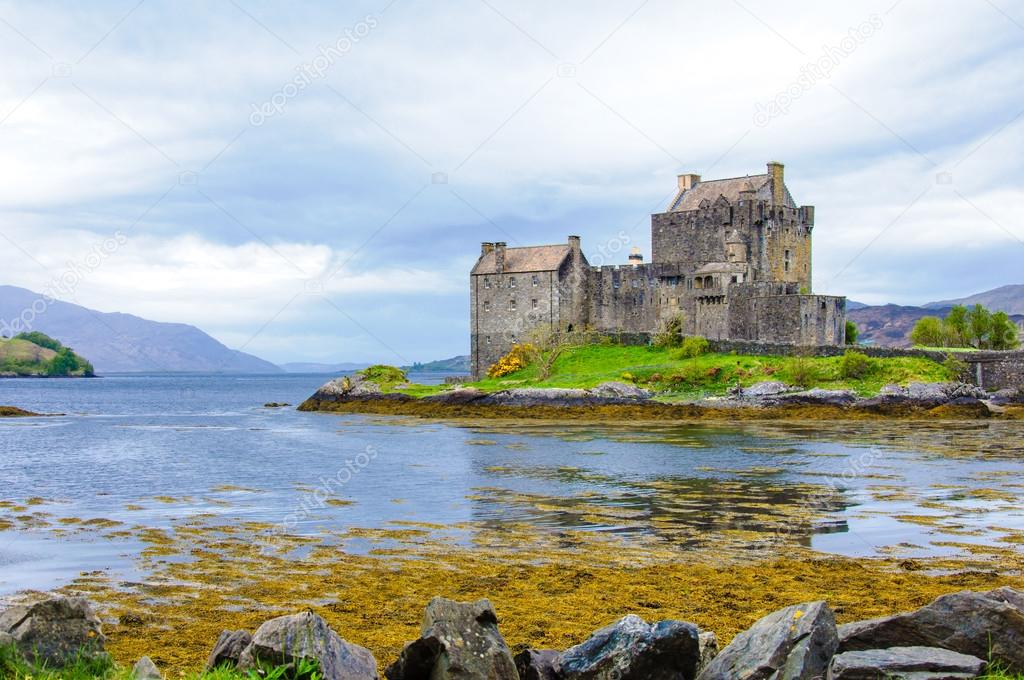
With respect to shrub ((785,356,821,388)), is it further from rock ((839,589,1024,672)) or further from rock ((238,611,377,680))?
rock ((238,611,377,680))

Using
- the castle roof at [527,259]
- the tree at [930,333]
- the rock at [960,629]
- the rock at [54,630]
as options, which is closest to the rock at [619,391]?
the castle roof at [527,259]

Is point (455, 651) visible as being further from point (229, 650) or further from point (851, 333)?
point (851, 333)

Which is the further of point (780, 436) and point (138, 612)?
point (780, 436)

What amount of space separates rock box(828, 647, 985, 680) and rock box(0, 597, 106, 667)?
24.0ft

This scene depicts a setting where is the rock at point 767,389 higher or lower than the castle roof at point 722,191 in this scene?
lower

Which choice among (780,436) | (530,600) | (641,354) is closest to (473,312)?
(641,354)

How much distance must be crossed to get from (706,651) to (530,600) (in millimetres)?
4446

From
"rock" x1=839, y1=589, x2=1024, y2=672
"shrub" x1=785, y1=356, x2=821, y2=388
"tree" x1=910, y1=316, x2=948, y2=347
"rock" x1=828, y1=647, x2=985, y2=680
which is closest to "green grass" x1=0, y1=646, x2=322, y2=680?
"rock" x1=828, y1=647, x2=985, y2=680

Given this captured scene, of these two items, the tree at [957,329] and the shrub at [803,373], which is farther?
the tree at [957,329]

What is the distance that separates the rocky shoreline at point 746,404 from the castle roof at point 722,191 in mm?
21402

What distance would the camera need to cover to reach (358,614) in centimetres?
1348

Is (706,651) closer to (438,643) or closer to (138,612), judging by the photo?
(438,643)

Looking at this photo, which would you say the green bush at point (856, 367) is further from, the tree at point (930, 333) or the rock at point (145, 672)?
the rock at point (145, 672)

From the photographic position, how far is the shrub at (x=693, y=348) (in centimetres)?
6862
